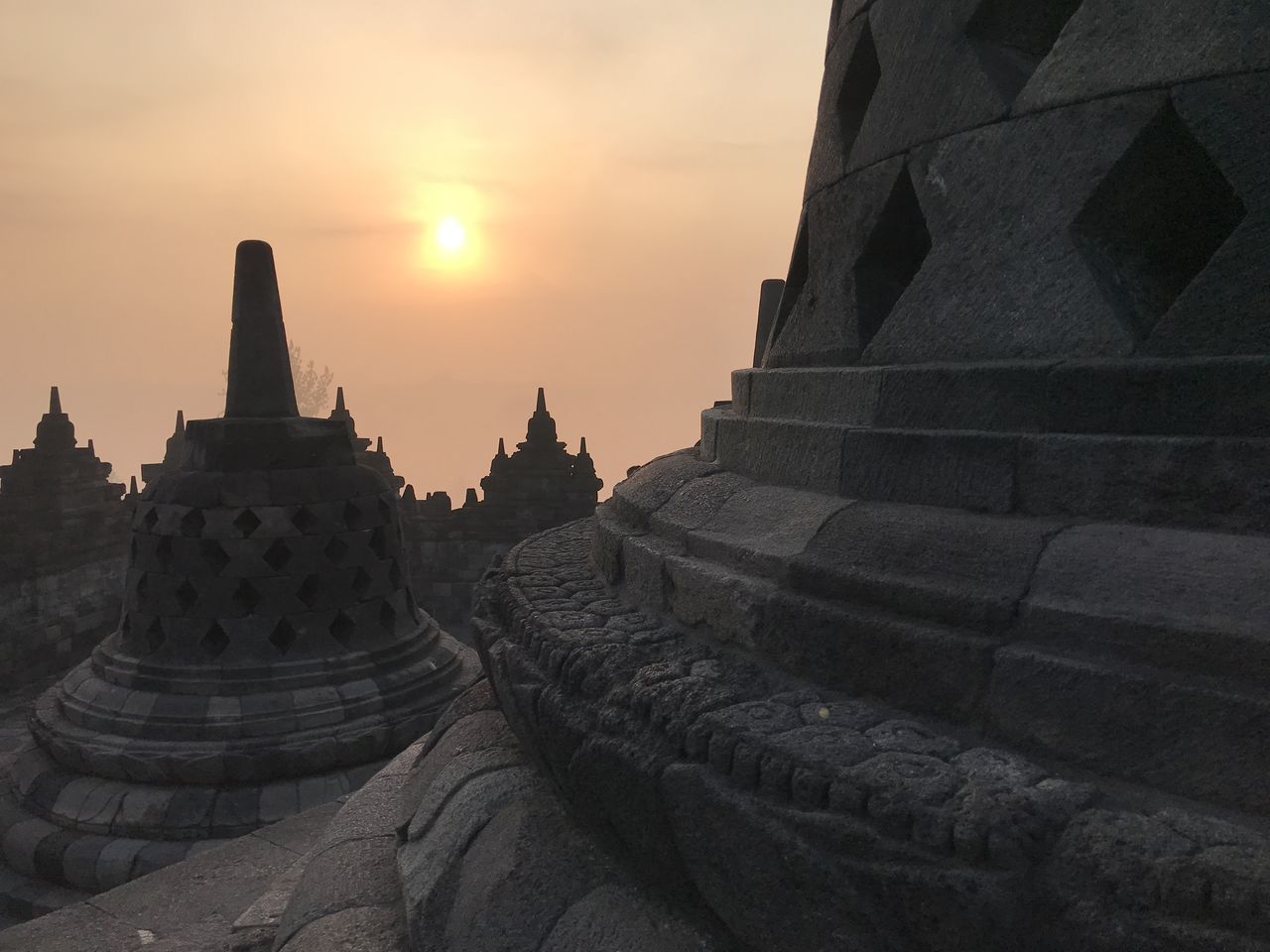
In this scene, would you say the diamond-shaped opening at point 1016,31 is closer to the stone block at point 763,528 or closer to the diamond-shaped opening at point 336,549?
the stone block at point 763,528

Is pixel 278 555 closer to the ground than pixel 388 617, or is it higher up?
higher up

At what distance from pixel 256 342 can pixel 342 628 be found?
6.87ft

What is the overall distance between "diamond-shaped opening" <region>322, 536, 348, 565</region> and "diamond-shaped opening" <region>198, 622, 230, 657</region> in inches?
32.2

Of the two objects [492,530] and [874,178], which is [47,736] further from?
[492,530]

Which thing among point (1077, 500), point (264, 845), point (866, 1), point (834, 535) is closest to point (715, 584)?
point (834, 535)

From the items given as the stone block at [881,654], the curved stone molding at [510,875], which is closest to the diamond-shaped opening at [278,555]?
the curved stone molding at [510,875]

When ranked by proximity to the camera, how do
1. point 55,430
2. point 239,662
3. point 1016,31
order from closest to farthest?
point 1016,31, point 239,662, point 55,430

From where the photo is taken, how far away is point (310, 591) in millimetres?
6344

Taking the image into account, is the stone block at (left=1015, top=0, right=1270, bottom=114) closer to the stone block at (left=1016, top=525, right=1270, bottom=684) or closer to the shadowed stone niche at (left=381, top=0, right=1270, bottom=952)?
the shadowed stone niche at (left=381, top=0, right=1270, bottom=952)

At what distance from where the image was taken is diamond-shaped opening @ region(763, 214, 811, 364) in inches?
105

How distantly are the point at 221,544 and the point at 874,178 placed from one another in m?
5.25

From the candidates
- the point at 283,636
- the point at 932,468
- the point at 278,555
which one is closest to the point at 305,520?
the point at 278,555

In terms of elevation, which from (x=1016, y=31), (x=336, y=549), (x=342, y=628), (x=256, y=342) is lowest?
(x=342, y=628)

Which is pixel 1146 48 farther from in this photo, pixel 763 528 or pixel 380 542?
pixel 380 542
